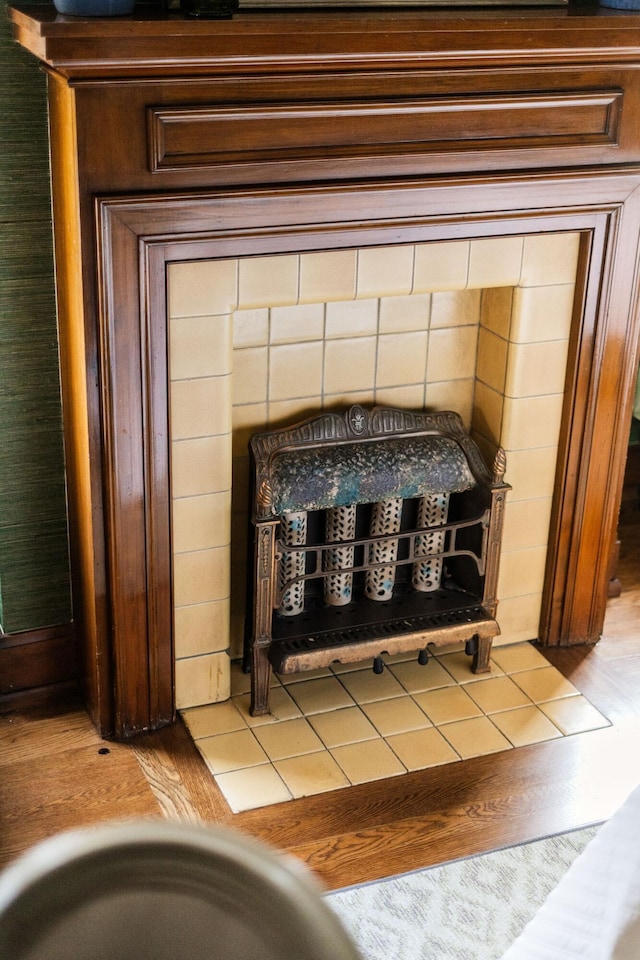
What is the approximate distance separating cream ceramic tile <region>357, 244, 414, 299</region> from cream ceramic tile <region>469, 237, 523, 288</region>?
17 centimetres

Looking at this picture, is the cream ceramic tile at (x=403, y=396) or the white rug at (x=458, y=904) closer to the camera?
the white rug at (x=458, y=904)

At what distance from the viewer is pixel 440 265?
2490 millimetres

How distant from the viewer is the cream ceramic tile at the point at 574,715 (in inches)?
105

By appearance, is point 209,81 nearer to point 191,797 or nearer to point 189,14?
point 189,14

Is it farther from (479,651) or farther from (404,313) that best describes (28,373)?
(479,651)

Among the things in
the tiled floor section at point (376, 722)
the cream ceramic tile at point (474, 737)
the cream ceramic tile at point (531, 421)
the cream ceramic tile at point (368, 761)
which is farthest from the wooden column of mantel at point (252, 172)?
the cream ceramic tile at point (474, 737)

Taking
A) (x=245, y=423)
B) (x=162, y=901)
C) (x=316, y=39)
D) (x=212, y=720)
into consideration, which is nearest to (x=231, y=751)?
(x=212, y=720)

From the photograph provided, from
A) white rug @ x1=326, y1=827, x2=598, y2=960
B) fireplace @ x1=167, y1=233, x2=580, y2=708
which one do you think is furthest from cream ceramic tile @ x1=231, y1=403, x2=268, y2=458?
white rug @ x1=326, y1=827, x2=598, y2=960

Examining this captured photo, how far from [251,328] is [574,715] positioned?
1.27 meters

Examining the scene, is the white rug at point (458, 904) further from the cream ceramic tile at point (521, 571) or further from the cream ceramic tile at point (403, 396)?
the cream ceramic tile at point (403, 396)

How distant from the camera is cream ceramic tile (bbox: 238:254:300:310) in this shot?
7.60 feet

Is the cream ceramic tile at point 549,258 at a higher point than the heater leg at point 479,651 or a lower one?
higher

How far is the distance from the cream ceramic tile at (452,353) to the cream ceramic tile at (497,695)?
813mm

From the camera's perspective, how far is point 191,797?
2369 millimetres
